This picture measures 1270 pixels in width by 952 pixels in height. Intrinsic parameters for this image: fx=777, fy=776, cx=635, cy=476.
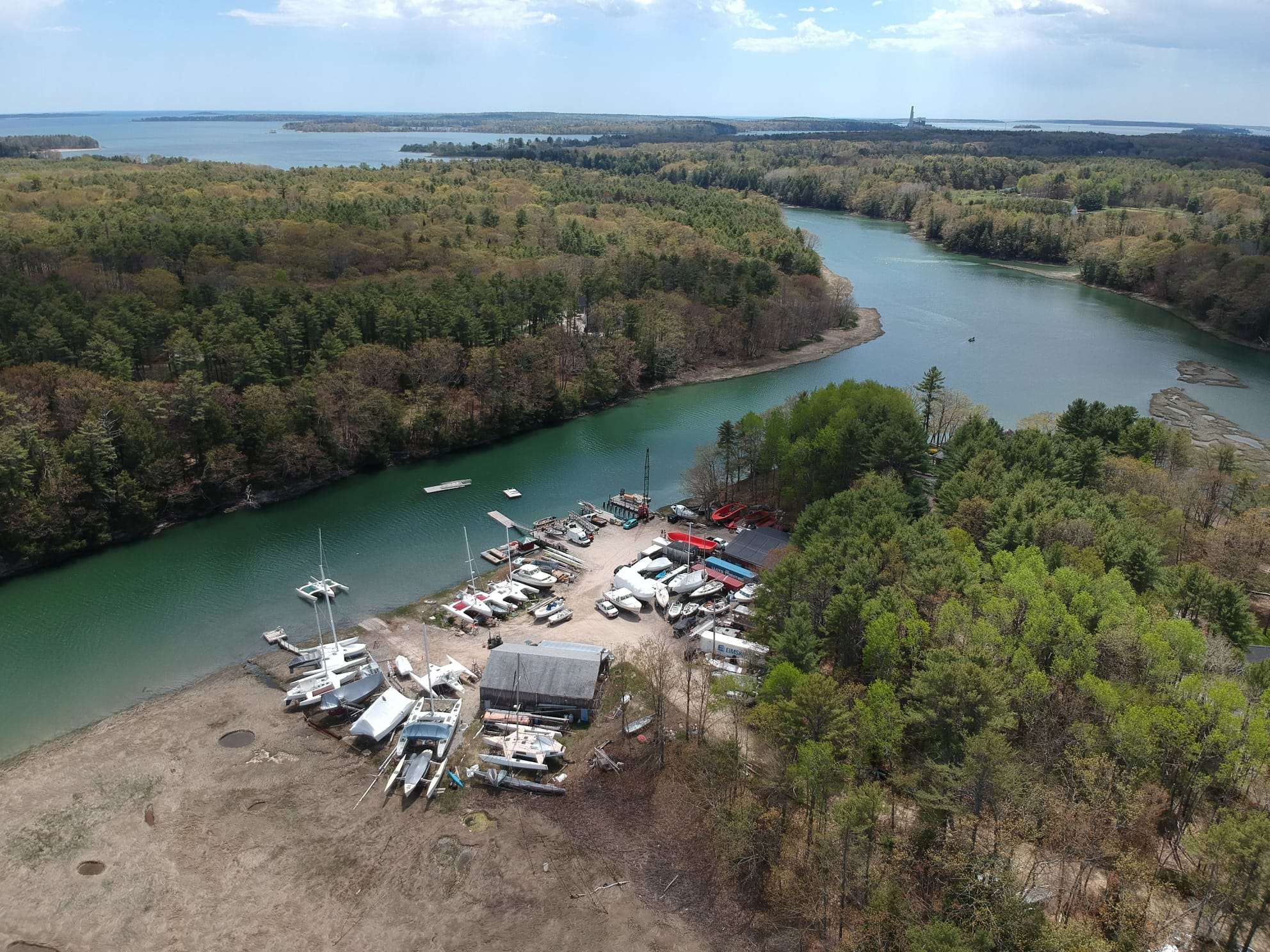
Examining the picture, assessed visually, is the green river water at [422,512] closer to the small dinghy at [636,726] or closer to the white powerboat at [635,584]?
the white powerboat at [635,584]

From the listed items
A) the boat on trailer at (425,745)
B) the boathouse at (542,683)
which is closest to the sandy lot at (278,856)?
the boat on trailer at (425,745)

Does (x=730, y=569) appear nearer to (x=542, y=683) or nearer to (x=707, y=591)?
(x=707, y=591)

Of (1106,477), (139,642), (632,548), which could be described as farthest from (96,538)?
Answer: (1106,477)

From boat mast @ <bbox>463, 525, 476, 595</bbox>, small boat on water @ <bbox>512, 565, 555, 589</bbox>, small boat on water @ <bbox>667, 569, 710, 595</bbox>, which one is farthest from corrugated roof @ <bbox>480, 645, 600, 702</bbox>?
boat mast @ <bbox>463, 525, 476, 595</bbox>

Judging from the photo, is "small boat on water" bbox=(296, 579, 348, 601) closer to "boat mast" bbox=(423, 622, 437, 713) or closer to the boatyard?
the boatyard

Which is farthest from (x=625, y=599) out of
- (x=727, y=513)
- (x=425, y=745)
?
(x=425, y=745)
